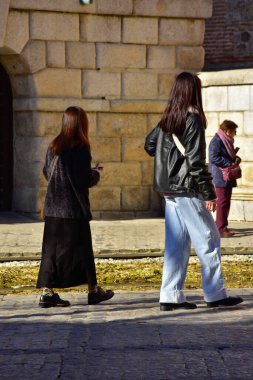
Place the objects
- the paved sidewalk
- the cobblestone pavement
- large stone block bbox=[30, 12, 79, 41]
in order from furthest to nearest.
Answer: large stone block bbox=[30, 12, 79, 41] → the paved sidewalk → the cobblestone pavement

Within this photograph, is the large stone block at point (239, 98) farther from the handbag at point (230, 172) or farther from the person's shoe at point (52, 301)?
the person's shoe at point (52, 301)

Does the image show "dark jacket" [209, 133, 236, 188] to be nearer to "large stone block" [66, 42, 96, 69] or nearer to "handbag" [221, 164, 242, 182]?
"handbag" [221, 164, 242, 182]

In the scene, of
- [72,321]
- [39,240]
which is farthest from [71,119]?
[39,240]

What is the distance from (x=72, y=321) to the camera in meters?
9.12

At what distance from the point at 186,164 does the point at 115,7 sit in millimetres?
9696

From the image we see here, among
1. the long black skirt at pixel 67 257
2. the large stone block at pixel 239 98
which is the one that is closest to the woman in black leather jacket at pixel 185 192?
the long black skirt at pixel 67 257

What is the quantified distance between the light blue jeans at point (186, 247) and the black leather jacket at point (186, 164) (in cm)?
12

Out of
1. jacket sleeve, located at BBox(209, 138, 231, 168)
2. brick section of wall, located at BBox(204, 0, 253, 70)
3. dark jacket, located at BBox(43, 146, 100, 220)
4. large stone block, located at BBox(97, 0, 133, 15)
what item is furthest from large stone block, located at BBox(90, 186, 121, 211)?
dark jacket, located at BBox(43, 146, 100, 220)

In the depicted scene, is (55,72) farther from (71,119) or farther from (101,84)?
(71,119)

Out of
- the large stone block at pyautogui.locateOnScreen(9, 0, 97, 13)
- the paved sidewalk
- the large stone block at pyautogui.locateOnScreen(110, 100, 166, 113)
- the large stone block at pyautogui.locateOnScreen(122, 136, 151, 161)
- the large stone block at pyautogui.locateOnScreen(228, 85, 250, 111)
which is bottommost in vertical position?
the paved sidewalk

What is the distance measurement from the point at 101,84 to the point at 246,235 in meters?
3.83

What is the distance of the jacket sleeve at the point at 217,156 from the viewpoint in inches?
634

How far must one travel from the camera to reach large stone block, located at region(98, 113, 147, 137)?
1909cm

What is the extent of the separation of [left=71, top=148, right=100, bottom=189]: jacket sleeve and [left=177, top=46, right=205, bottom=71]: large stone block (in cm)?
953
